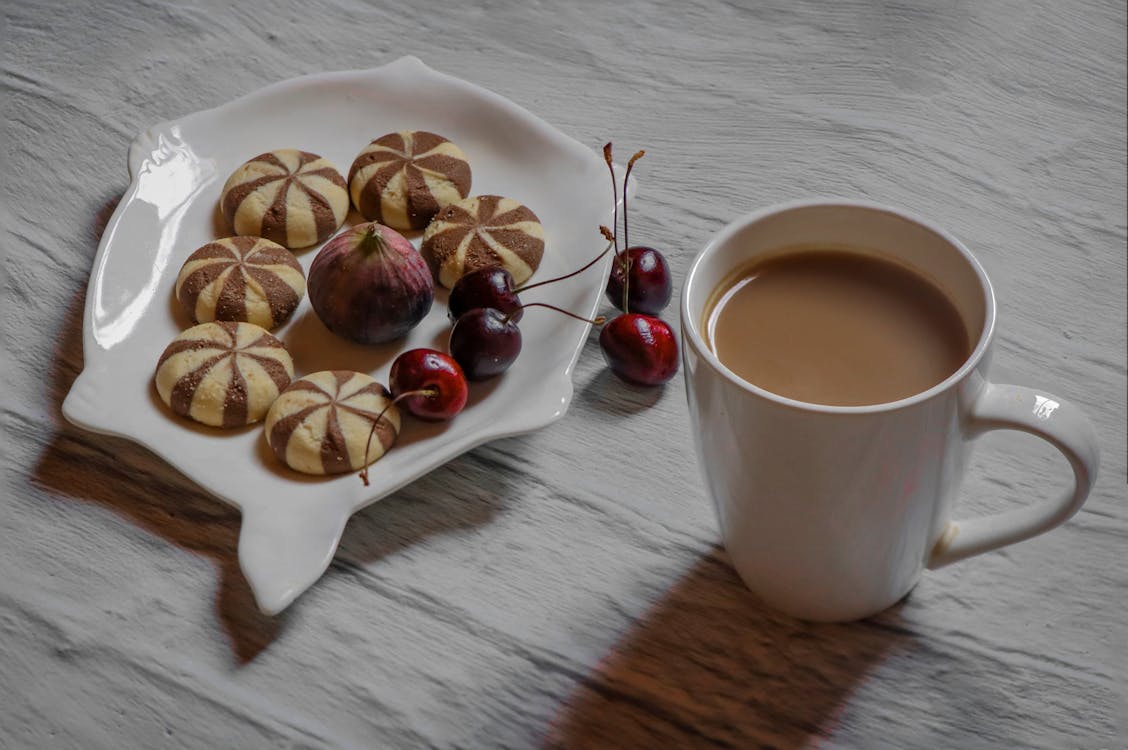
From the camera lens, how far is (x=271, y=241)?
3.75ft

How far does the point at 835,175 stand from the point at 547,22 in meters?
0.43

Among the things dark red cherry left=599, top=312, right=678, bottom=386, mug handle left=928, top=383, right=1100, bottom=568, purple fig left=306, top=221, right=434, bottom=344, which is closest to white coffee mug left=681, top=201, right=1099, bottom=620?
mug handle left=928, top=383, right=1100, bottom=568

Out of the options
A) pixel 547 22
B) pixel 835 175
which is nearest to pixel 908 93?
pixel 835 175

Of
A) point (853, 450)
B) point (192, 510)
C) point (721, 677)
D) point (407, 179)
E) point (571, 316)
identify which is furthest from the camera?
point (407, 179)

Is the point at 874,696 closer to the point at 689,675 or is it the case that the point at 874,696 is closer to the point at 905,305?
the point at 689,675

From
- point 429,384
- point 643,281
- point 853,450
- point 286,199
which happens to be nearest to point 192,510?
point 429,384

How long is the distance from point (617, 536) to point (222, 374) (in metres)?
0.36

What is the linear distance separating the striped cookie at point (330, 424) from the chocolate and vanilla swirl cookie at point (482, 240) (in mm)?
174

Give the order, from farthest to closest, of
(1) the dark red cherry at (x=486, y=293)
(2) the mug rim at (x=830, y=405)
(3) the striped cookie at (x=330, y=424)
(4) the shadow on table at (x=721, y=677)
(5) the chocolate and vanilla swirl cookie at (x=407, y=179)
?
(5) the chocolate and vanilla swirl cookie at (x=407, y=179), (1) the dark red cherry at (x=486, y=293), (3) the striped cookie at (x=330, y=424), (4) the shadow on table at (x=721, y=677), (2) the mug rim at (x=830, y=405)

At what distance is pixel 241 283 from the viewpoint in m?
1.08

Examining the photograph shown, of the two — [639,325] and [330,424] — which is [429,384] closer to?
[330,424]

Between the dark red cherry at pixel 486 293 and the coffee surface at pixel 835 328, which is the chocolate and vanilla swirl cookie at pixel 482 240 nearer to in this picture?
the dark red cherry at pixel 486 293

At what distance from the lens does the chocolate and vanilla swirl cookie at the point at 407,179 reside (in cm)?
117

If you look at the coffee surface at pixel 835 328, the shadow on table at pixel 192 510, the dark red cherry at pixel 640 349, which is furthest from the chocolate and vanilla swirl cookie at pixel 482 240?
the coffee surface at pixel 835 328
